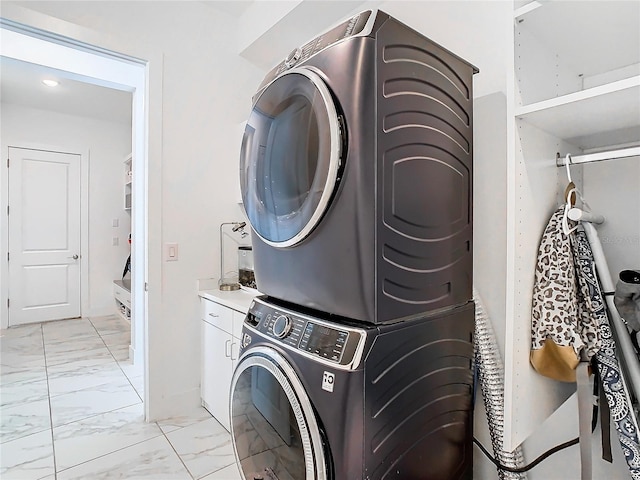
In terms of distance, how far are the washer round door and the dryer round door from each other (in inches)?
16.4

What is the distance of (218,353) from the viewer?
2.17 metres

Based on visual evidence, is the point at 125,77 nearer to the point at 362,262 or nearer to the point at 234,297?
the point at 234,297

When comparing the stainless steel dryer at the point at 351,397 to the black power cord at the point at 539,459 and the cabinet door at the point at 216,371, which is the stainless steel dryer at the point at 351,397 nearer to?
the black power cord at the point at 539,459

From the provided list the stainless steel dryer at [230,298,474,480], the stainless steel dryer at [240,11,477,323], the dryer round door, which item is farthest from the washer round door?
the dryer round door

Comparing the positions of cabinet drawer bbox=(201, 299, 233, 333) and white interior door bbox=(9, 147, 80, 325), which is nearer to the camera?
cabinet drawer bbox=(201, 299, 233, 333)

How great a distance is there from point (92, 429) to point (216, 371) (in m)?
0.84

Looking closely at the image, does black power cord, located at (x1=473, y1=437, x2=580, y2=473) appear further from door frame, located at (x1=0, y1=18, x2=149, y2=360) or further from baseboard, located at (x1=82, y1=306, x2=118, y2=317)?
baseboard, located at (x1=82, y1=306, x2=118, y2=317)

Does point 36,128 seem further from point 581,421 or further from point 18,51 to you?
point 581,421

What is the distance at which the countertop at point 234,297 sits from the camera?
1.95 meters

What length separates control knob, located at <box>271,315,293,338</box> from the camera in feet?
3.59

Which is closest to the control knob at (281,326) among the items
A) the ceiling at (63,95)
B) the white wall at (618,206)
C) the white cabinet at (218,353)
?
the white cabinet at (218,353)

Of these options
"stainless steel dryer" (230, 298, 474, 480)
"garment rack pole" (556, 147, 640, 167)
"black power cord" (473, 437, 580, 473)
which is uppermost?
"garment rack pole" (556, 147, 640, 167)

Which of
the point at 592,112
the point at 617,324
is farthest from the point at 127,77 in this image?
the point at 617,324

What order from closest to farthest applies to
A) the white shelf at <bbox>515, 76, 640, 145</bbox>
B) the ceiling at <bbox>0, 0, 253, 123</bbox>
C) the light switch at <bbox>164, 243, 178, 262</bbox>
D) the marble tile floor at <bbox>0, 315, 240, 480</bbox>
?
the white shelf at <bbox>515, 76, 640, 145</bbox>, the marble tile floor at <bbox>0, 315, 240, 480</bbox>, the light switch at <bbox>164, 243, 178, 262</bbox>, the ceiling at <bbox>0, 0, 253, 123</bbox>
